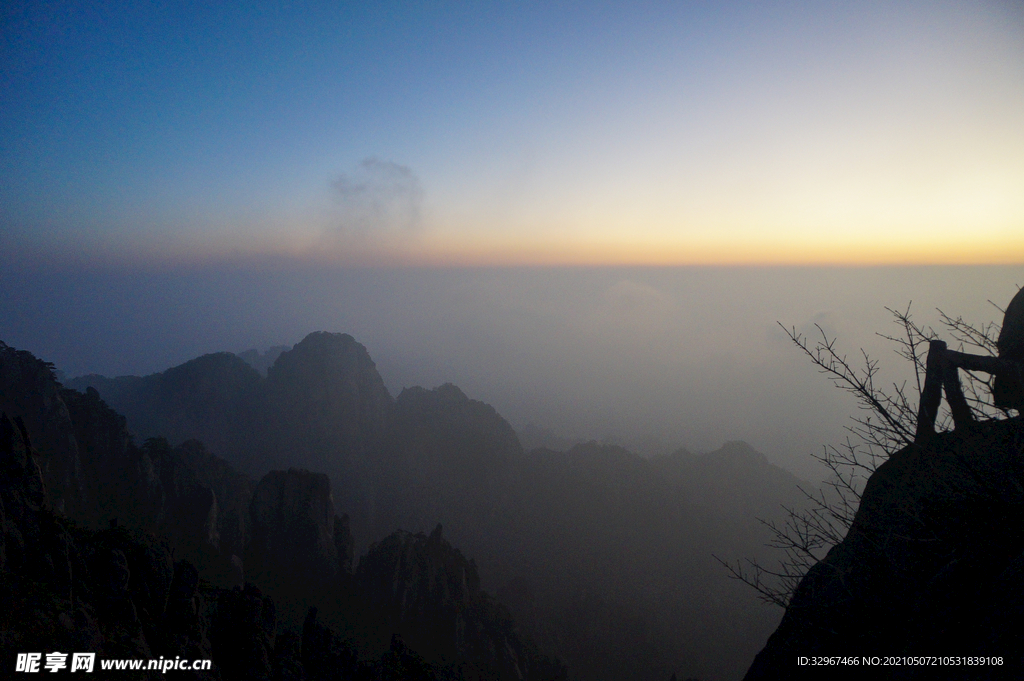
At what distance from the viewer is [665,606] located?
76688 millimetres

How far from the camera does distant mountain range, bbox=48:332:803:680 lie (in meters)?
81.1

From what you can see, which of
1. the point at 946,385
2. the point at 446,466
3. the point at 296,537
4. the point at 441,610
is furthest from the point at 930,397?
the point at 446,466

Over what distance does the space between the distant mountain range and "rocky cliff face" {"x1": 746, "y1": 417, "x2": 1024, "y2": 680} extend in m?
73.9

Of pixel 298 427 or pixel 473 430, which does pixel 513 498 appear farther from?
pixel 298 427

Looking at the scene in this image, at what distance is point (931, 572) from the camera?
5258 mm

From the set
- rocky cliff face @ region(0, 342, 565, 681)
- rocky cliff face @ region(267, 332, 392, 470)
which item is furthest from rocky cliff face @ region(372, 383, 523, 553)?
rocky cliff face @ region(0, 342, 565, 681)

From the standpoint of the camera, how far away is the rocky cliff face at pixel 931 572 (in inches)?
170

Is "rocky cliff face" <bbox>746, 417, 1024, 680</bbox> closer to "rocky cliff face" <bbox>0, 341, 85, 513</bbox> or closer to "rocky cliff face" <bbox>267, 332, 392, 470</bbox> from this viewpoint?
"rocky cliff face" <bbox>0, 341, 85, 513</bbox>

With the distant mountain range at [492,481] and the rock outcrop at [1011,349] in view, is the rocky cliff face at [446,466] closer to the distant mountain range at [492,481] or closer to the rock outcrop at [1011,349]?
the distant mountain range at [492,481]

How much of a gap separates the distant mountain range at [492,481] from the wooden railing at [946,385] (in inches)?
2965

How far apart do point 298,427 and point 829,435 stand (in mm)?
197435

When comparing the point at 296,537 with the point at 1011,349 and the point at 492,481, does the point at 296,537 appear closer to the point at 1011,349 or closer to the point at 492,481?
the point at 492,481

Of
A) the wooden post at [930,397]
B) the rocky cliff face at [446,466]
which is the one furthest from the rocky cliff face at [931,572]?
the rocky cliff face at [446,466]

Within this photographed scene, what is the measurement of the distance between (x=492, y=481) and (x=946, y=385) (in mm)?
105742
